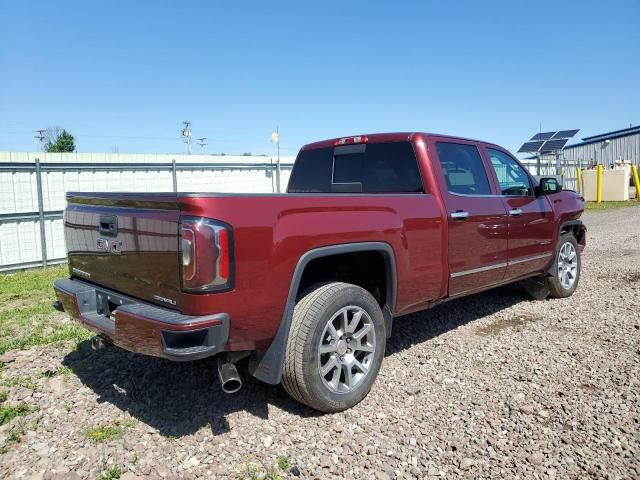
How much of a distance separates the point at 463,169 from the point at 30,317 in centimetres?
483

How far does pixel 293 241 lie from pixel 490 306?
12.0 ft

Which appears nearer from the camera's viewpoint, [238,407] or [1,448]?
[1,448]

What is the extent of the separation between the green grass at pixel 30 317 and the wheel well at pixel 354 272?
2.62 m

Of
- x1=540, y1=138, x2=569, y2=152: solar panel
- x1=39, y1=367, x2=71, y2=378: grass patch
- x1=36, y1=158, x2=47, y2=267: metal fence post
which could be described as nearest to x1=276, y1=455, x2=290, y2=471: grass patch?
x1=39, y1=367, x2=71, y2=378: grass patch

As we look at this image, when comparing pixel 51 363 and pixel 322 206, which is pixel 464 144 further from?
pixel 51 363

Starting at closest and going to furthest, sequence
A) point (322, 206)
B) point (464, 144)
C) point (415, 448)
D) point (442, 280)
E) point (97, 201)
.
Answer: point (415, 448)
point (322, 206)
point (97, 201)
point (442, 280)
point (464, 144)

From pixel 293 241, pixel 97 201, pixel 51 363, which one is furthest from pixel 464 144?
pixel 51 363

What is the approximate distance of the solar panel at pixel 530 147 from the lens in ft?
89.2

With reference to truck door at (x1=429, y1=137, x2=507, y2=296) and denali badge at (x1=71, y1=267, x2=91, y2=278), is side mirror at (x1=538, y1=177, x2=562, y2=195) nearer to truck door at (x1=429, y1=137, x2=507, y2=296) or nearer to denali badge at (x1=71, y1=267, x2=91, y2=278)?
truck door at (x1=429, y1=137, x2=507, y2=296)

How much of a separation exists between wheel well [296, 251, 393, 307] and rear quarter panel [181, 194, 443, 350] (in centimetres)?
16

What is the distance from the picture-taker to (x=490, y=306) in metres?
5.77

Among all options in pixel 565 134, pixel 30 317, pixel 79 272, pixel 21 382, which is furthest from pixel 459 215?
pixel 565 134

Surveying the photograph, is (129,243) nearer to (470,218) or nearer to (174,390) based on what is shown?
(174,390)

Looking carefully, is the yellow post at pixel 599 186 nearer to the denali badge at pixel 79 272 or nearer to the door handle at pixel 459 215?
the door handle at pixel 459 215
